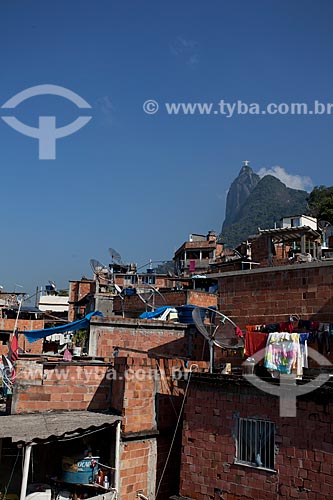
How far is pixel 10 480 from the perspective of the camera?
33.8 ft

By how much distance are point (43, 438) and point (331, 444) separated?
15.6 ft

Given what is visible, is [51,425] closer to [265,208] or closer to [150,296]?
[150,296]

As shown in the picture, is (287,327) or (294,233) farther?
(294,233)

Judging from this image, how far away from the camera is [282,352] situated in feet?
34.2

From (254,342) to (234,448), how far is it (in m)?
2.55

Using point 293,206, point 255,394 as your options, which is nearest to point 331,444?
point 255,394

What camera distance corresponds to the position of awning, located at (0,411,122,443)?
8344 millimetres

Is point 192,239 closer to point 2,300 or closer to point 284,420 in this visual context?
point 2,300

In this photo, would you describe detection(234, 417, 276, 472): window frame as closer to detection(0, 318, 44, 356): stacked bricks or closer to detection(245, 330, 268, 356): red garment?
detection(245, 330, 268, 356): red garment

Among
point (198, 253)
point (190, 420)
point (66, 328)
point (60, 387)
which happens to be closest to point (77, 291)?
point (198, 253)

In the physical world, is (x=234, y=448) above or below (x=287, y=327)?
below

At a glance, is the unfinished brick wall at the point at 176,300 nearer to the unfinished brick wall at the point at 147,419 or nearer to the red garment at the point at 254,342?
the unfinished brick wall at the point at 147,419

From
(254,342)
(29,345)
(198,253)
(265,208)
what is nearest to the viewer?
(254,342)

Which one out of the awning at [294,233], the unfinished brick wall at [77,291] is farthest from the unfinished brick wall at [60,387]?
the unfinished brick wall at [77,291]
